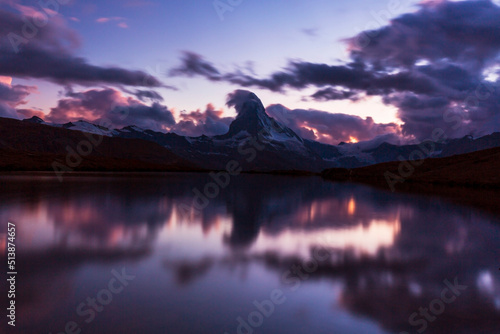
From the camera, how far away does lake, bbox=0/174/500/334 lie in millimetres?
10039

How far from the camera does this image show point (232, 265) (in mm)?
15977

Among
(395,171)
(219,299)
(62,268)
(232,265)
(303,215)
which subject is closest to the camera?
(219,299)

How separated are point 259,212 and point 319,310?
25.9 metres

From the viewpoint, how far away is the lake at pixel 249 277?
32.9 feet

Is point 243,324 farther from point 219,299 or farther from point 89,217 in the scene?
point 89,217

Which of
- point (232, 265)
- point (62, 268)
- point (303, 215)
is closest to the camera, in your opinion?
point (62, 268)

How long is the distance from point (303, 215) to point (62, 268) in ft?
80.0

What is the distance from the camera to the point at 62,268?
1467 cm

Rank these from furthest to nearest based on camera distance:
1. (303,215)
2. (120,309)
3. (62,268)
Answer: (303,215) → (62,268) → (120,309)

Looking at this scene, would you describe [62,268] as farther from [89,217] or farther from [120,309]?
[89,217]

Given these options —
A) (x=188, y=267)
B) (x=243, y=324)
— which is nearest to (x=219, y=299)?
(x=243, y=324)

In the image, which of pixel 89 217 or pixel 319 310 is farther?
pixel 89 217

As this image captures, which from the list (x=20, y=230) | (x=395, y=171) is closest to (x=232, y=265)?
(x=20, y=230)

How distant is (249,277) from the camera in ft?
46.8
